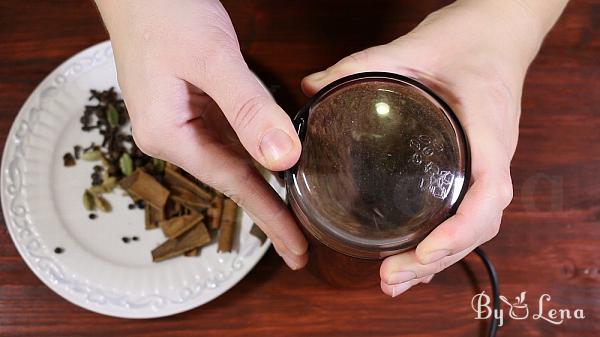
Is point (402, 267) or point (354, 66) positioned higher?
point (354, 66)

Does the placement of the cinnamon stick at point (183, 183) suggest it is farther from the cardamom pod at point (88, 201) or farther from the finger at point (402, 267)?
the finger at point (402, 267)

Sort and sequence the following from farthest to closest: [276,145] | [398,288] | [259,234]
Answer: [259,234] → [398,288] → [276,145]

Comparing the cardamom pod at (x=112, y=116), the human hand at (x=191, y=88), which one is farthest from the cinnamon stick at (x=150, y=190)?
the human hand at (x=191, y=88)

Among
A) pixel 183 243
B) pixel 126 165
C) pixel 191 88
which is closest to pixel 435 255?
pixel 191 88

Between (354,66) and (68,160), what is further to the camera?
(68,160)

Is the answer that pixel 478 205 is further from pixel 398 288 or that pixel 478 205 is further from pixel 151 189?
pixel 151 189

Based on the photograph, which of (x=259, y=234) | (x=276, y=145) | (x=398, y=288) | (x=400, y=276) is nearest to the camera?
(x=276, y=145)
